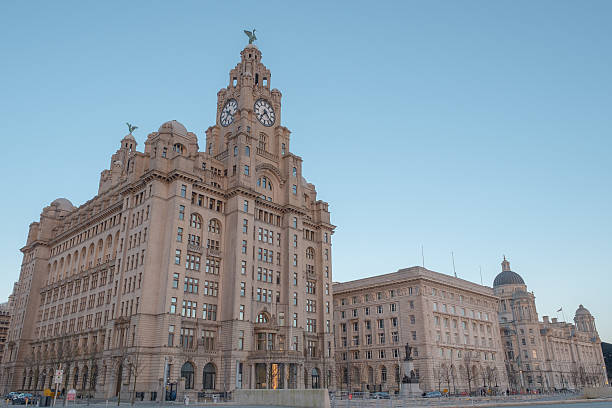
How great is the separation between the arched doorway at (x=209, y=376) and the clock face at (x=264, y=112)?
49.1 metres

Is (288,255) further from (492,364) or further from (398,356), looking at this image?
(492,364)

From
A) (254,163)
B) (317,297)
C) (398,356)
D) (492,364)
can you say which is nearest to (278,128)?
(254,163)

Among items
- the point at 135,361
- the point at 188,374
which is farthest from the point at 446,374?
the point at 135,361

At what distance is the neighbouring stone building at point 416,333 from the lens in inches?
4156

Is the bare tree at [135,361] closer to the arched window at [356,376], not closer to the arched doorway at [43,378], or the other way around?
the arched doorway at [43,378]

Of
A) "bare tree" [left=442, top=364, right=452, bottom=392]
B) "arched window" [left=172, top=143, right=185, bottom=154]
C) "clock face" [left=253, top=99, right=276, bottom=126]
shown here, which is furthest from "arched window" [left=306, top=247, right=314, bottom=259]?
"bare tree" [left=442, top=364, right=452, bottom=392]

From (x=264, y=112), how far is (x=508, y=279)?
129 meters

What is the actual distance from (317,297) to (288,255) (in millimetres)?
11803

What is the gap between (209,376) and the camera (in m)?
74.2

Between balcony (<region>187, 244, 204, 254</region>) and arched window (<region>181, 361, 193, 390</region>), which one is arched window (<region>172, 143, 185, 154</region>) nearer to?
balcony (<region>187, 244, 204, 254</region>)

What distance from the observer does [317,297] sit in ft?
316

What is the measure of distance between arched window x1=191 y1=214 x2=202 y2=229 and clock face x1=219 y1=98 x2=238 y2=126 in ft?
79.5

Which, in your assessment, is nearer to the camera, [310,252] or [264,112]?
[310,252]

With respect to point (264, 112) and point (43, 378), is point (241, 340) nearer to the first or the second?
point (43, 378)
